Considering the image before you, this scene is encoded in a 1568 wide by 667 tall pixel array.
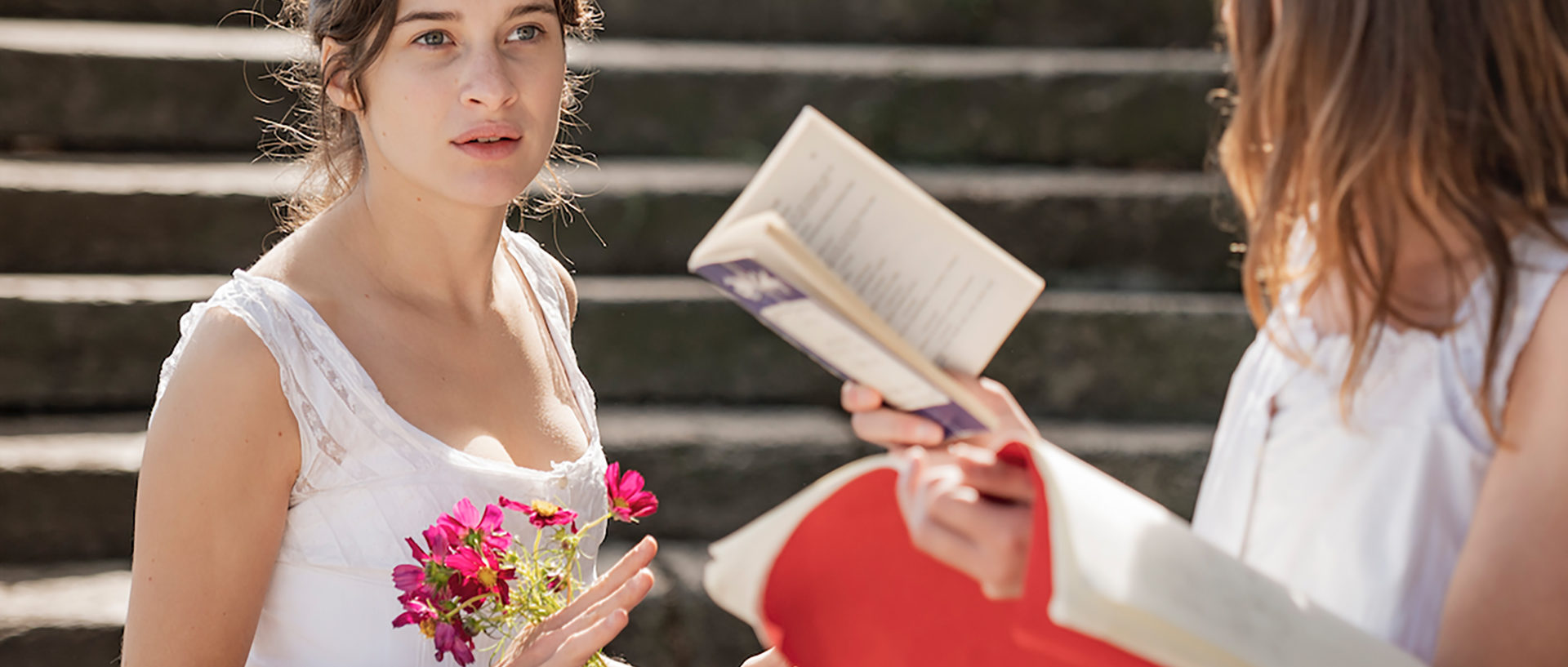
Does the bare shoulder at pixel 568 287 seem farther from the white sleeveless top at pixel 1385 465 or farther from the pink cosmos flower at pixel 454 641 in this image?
the white sleeveless top at pixel 1385 465

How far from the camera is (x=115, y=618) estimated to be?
2.52 metres

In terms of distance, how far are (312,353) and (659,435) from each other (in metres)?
1.62

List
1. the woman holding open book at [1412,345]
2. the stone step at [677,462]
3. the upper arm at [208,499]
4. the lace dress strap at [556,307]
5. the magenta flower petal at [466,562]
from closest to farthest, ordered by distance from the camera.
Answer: the woman holding open book at [1412,345], the magenta flower petal at [466,562], the upper arm at [208,499], the lace dress strap at [556,307], the stone step at [677,462]

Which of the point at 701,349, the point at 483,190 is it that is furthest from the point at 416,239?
the point at 701,349

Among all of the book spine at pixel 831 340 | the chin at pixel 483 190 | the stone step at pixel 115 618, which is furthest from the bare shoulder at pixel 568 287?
the book spine at pixel 831 340

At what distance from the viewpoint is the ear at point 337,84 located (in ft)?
4.96

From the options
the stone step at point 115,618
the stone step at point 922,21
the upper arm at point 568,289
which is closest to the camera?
the upper arm at point 568,289

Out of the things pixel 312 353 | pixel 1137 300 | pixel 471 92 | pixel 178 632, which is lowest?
pixel 1137 300

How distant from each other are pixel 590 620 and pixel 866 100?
8.32 ft

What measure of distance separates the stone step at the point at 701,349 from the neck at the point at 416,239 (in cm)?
143

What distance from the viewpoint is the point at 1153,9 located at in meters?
3.88

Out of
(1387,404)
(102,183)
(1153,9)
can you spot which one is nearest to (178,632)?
(1387,404)

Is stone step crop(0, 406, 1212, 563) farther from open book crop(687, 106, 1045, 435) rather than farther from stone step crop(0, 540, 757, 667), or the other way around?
open book crop(687, 106, 1045, 435)

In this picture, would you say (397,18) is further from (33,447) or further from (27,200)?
(27,200)
